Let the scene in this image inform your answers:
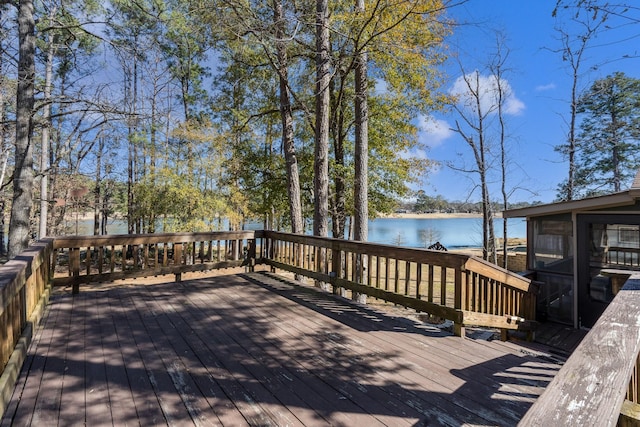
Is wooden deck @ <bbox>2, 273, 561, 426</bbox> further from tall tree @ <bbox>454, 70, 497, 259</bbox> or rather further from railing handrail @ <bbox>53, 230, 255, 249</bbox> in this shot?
tall tree @ <bbox>454, 70, 497, 259</bbox>

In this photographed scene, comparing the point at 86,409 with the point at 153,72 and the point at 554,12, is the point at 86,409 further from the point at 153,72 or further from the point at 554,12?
the point at 153,72

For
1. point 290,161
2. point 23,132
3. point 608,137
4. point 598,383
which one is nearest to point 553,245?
point 290,161

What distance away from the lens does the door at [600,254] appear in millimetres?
6102

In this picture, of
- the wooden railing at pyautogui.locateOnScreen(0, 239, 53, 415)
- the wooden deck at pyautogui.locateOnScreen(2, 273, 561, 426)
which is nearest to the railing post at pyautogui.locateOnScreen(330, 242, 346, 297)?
the wooden deck at pyautogui.locateOnScreen(2, 273, 561, 426)

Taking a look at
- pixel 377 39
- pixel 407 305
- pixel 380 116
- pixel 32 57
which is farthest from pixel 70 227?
pixel 407 305

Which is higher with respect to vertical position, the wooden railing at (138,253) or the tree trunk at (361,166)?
the tree trunk at (361,166)

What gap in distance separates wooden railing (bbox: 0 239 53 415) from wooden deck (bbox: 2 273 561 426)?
10 centimetres

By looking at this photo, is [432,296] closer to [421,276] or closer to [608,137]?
[421,276]

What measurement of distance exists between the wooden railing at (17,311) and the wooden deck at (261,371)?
0.10 meters

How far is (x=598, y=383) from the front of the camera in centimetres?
84

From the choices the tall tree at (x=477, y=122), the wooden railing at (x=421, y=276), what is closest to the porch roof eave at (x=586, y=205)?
the wooden railing at (x=421, y=276)

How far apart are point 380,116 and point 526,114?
1061 centimetres

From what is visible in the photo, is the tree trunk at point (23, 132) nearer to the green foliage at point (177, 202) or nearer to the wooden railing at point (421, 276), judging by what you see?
the wooden railing at point (421, 276)

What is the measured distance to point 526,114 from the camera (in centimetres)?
1675
